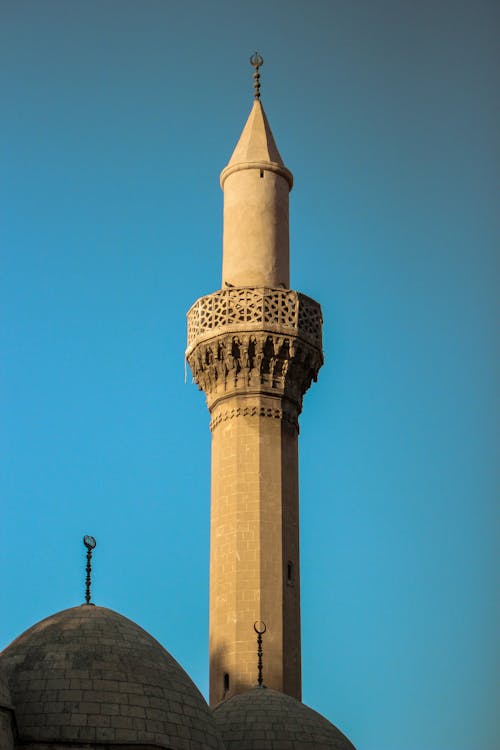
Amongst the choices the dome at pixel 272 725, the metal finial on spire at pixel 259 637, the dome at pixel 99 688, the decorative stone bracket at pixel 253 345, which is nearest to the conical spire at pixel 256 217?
the decorative stone bracket at pixel 253 345

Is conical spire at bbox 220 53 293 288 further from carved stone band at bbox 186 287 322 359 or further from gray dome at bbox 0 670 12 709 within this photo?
gray dome at bbox 0 670 12 709

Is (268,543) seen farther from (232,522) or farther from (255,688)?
(255,688)

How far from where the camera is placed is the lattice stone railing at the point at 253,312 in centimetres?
2641

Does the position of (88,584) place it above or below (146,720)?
above

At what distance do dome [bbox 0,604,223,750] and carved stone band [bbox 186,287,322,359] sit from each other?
7047mm

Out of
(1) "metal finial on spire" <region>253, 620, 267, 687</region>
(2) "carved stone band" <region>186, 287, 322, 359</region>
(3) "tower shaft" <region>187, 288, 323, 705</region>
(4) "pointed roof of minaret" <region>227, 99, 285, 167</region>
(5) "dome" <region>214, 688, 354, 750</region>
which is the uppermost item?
(4) "pointed roof of minaret" <region>227, 99, 285, 167</region>

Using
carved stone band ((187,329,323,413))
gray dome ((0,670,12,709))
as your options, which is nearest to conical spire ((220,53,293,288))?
carved stone band ((187,329,323,413))

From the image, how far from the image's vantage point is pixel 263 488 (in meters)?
25.5

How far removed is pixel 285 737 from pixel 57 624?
152 inches

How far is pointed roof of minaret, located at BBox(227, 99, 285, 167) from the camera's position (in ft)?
90.8

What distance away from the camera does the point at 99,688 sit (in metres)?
19.3

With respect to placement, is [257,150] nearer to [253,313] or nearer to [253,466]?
[253,313]

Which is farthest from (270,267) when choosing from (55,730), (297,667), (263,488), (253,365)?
(55,730)

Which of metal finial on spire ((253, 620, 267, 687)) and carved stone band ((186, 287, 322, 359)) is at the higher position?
carved stone band ((186, 287, 322, 359))
